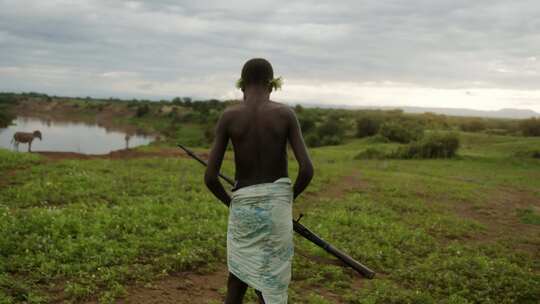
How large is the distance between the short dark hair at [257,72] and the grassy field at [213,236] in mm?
1786

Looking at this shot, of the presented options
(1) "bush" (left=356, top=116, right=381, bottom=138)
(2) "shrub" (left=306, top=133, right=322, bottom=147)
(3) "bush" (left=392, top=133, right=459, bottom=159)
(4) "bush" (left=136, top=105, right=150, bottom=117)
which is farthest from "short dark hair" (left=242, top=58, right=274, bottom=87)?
(4) "bush" (left=136, top=105, right=150, bottom=117)

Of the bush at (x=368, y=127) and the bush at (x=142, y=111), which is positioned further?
the bush at (x=142, y=111)

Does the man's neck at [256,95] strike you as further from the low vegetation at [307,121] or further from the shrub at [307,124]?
the shrub at [307,124]

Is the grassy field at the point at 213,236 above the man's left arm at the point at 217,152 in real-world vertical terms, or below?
below

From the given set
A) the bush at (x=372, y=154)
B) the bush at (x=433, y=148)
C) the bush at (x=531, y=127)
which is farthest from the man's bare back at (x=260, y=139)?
the bush at (x=531, y=127)

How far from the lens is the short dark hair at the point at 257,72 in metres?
3.68

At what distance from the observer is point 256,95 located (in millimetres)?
3682

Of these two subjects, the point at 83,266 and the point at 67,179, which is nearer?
the point at 83,266

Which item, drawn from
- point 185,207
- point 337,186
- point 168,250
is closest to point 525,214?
point 337,186

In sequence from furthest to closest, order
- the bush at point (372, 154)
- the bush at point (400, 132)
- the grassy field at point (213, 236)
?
the bush at point (400, 132), the bush at point (372, 154), the grassy field at point (213, 236)

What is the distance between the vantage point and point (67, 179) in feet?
37.3

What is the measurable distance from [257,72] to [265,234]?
1.30m

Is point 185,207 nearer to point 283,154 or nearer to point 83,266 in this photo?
point 83,266

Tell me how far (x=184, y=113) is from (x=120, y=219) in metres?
64.1
